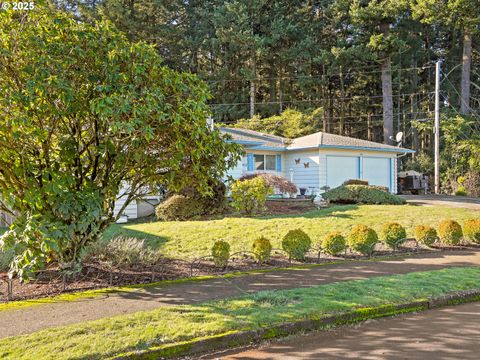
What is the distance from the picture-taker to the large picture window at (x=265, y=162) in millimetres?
21953

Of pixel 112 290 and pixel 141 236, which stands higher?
pixel 141 236

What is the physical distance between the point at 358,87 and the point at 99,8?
24784 mm

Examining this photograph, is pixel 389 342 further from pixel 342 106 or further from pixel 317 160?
pixel 342 106

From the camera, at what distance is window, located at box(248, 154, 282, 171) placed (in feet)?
69.9

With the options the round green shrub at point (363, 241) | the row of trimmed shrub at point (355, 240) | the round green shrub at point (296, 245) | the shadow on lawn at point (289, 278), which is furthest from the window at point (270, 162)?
the round green shrub at point (296, 245)

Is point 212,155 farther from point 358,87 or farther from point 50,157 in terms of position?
point 358,87

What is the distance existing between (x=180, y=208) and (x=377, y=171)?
14354 mm

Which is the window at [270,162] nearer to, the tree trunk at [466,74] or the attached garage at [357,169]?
the attached garage at [357,169]

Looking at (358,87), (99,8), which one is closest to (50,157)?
(99,8)

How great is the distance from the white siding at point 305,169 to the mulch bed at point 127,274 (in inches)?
492

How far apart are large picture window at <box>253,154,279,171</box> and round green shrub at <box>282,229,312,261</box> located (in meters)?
13.5

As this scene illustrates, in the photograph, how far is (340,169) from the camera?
72.6 feet

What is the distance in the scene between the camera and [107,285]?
21.0 feet

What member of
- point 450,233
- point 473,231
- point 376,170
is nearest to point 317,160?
point 376,170
